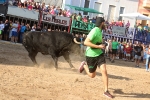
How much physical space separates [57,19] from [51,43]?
41.2ft

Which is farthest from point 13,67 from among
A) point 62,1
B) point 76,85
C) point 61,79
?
point 62,1

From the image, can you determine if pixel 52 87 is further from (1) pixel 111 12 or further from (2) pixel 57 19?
(1) pixel 111 12

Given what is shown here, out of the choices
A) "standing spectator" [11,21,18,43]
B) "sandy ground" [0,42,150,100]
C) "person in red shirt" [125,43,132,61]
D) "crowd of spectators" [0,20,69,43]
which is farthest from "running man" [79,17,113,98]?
"person in red shirt" [125,43,132,61]

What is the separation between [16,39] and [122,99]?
51.0 ft

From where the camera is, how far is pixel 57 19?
82.2 ft

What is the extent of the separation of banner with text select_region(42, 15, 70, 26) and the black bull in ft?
38.3

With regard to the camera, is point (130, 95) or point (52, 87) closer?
point (52, 87)

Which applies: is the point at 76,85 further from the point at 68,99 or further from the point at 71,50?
the point at 71,50

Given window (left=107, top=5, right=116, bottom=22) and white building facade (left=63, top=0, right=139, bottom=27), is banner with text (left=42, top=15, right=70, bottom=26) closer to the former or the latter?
white building facade (left=63, top=0, right=139, bottom=27)

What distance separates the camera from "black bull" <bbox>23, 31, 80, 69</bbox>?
12625mm

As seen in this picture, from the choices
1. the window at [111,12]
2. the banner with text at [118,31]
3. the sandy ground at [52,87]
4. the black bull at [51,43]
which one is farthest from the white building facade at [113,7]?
the sandy ground at [52,87]

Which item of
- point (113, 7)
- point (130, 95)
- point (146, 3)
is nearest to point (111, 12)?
point (113, 7)

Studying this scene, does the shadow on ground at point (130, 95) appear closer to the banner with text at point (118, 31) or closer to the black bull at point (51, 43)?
the black bull at point (51, 43)

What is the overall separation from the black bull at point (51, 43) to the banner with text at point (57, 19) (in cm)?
1166
